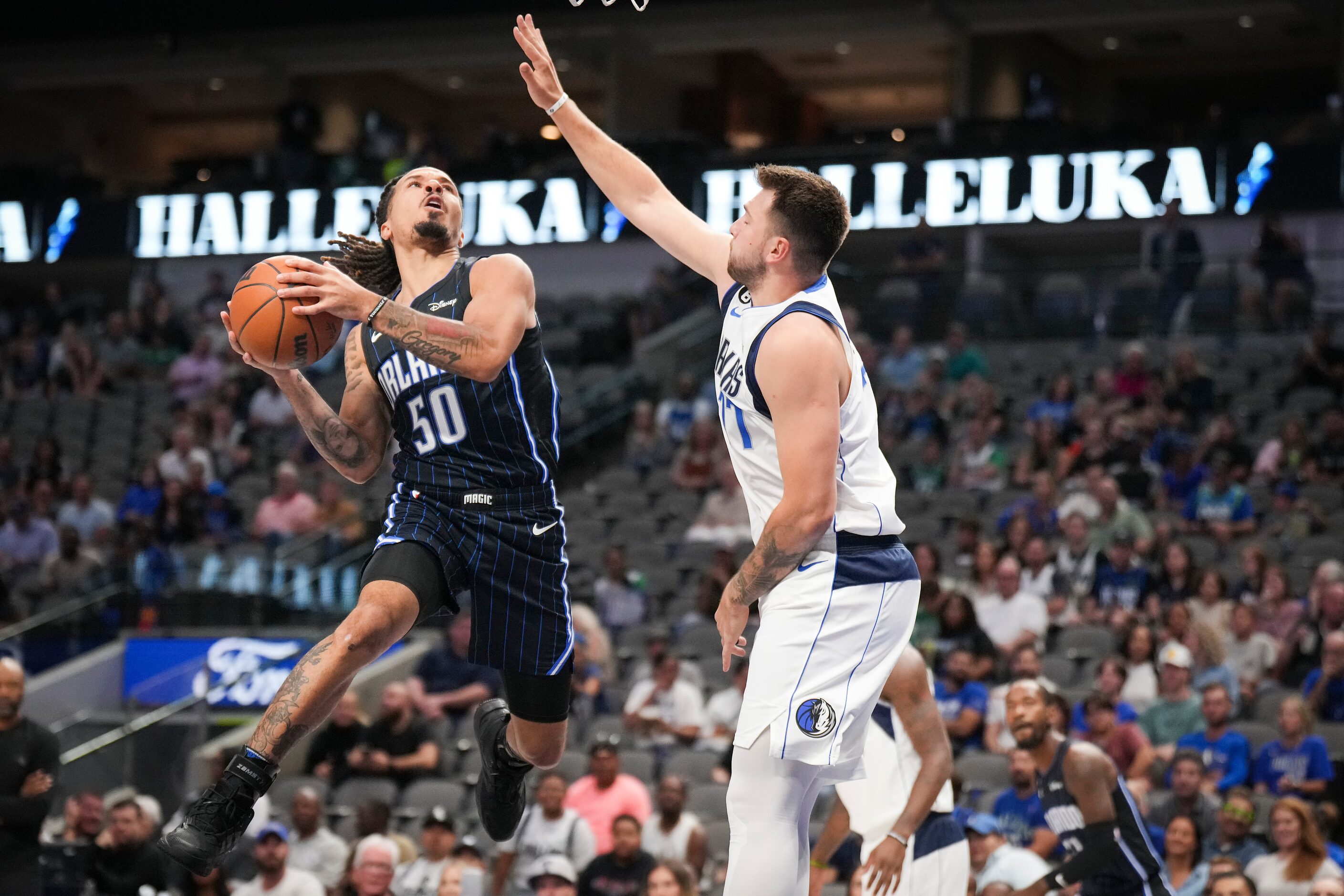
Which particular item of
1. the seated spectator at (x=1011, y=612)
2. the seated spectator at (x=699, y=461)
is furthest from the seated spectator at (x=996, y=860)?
the seated spectator at (x=699, y=461)

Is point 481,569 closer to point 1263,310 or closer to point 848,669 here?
point 848,669

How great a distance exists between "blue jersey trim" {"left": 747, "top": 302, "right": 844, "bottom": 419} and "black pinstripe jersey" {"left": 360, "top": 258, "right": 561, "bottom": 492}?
3.88 feet

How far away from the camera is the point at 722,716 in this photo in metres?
11.3

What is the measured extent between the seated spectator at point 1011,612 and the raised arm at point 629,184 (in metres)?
7.01

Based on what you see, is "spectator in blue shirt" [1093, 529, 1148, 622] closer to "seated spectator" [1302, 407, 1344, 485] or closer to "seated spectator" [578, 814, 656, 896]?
"seated spectator" [1302, 407, 1344, 485]

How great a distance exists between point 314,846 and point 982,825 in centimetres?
420

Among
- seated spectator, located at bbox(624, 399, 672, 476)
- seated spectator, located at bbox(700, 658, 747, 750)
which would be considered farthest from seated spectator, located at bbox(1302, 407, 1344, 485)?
seated spectator, located at bbox(624, 399, 672, 476)

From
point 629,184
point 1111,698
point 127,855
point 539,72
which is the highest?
point 539,72

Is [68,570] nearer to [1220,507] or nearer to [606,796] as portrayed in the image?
[606,796]

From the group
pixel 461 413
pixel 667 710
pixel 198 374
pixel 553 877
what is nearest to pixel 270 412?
pixel 198 374

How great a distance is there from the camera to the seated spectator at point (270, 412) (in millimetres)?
18156

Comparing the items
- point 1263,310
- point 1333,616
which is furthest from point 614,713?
point 1263,310

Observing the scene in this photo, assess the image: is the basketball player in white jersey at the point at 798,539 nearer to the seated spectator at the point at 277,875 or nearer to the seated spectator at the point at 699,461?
the seated spectator at the point at 277,875

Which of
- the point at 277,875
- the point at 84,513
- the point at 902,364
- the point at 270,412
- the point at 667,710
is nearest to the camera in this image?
the point at 277,875
